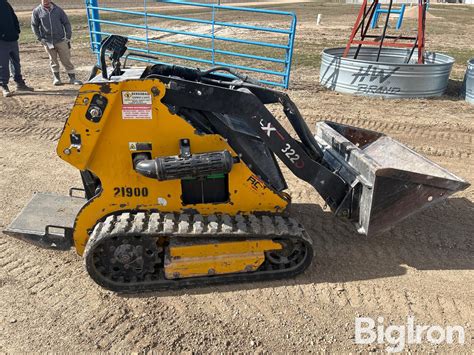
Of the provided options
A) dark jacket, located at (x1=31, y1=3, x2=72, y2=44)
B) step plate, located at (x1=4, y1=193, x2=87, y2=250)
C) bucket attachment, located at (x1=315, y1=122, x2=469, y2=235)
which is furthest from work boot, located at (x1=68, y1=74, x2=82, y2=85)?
bucket attachment, located at (x1=315, y1=122, x2=469, y2=235)

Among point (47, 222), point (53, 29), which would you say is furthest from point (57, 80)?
point (47, 222)

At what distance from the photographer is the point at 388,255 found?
425 centimetres

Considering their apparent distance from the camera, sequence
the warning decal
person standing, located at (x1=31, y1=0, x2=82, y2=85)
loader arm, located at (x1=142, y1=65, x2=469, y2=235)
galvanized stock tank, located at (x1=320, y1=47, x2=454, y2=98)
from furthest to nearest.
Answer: person standing, located at (x1=31, y1=0, x2=82, y2=85)
galvanized stock tank, located at (x1=320, y1=47, x2=454, y2=98)
loader arm, located at (x1=142, y1=65, x2=469, y2=235)
the warning decal

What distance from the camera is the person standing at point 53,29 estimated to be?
30.2 feet

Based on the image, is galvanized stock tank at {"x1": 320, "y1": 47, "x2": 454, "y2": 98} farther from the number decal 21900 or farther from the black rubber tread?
the number decal 21900

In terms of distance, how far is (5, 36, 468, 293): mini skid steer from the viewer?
3.44 m

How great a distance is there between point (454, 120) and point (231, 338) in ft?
22.0

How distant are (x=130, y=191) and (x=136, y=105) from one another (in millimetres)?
740

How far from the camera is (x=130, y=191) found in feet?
12.0

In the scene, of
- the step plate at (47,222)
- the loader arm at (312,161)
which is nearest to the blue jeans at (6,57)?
the step plate at (47,222)

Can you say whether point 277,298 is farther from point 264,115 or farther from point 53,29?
point 53,29

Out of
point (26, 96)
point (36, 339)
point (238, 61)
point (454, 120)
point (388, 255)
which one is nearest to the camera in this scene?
point (36, 339)

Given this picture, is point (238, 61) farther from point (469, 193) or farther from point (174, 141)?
point (174, 141)

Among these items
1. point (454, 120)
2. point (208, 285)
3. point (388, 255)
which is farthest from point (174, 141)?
point (454, 120)
